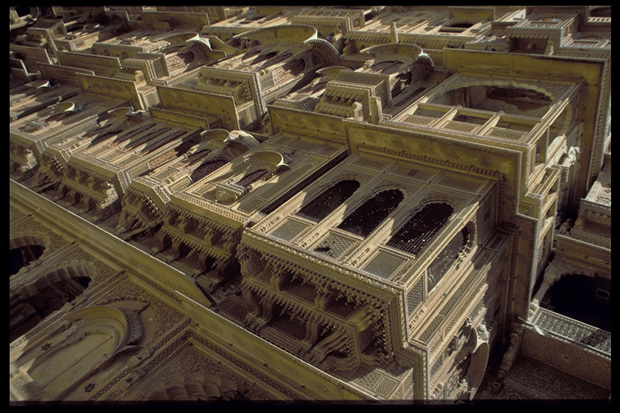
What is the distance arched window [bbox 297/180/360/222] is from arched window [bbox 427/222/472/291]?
3.67 metres

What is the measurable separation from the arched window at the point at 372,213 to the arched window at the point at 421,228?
0.86m

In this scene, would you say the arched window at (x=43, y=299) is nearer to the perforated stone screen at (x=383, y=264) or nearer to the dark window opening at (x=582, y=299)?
the perforated stone screen at (x=383, y=264)

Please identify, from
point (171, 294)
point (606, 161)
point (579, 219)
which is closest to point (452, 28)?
point (606, 161)

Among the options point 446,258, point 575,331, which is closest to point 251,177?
point 446,258

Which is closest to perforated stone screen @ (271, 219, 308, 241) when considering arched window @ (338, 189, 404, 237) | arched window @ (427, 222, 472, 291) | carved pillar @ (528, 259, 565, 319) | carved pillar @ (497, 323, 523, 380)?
arched window @ (338, 189, 404, 237)

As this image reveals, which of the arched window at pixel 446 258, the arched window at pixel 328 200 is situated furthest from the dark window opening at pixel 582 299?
the arched window at pixel 328 200

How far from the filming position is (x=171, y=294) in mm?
16141

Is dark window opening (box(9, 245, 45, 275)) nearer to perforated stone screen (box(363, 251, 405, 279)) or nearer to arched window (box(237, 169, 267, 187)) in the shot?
arched window (box(237, 169, 267, 187))

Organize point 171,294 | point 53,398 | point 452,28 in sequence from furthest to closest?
point 452,28 < point 171,294 < point 53,398

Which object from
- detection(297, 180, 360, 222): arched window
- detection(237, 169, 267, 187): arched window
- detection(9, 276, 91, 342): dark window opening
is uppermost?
detection(237, 169, 267, 187): arched window

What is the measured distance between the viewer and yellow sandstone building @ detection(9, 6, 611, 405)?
41.9 feet

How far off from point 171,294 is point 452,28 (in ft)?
69.1

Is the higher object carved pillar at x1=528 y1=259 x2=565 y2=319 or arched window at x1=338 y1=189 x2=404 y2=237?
arched window at x1=338 y1=189 x2=404 y2=237
